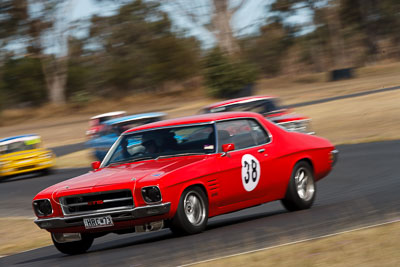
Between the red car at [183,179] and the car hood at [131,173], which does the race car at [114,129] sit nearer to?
the red car at [183,179]

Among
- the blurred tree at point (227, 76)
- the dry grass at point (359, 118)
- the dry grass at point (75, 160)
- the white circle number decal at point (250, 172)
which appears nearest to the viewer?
the white circle number decal at point (250, 172)

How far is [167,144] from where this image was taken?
349 inches

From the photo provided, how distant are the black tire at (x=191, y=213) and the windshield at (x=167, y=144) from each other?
69cm

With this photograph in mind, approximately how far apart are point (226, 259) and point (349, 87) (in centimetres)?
4101

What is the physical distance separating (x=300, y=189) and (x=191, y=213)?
7.49ft

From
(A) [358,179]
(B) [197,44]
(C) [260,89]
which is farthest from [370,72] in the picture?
(A) [358,179]

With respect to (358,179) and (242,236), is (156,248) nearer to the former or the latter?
(242,236)

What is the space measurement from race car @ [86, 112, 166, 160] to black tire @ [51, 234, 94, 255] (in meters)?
12.4

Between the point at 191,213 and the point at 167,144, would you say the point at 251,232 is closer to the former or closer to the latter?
the point at 191,213

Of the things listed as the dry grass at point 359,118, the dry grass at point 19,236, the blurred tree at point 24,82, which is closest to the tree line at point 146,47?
the blurred tree at point 24,82

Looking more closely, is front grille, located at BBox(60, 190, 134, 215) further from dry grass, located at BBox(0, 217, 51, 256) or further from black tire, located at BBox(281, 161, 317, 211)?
black tire, located at BBox(281, 161, 317, 211)

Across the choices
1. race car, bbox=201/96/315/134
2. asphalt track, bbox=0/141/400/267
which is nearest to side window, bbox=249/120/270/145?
asphalt track, bbox=0/141/400/267

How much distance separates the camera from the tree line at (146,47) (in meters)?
68.0

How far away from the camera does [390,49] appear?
82.4 m
